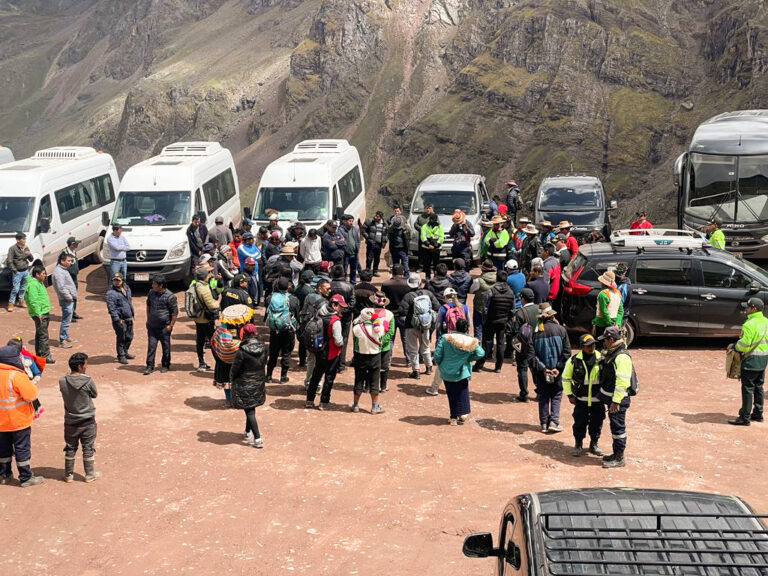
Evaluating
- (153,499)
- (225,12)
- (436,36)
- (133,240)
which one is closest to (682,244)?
(153,499)

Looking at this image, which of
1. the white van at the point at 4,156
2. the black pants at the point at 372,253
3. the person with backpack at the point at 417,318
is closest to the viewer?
the person with backpack at the point at 417,318

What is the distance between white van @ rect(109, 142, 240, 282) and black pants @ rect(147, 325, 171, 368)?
18.2 feet

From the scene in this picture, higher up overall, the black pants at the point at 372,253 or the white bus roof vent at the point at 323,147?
the white bus roof vent at the point at 323,147

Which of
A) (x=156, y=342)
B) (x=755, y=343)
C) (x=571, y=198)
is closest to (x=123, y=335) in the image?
(x=156, y=342)

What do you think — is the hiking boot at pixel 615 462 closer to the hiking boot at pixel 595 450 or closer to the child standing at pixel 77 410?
the hiking boot at pixel 595 450

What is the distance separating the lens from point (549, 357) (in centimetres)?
1241

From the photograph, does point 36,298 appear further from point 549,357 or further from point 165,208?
point 549,357

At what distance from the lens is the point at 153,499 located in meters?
10.7

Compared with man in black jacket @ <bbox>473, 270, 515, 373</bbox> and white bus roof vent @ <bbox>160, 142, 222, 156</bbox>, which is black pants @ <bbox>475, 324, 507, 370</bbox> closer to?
man in black jacket @ <bbox>473, 270, 515, 373</bbox>

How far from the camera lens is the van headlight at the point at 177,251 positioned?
2070 centimetres

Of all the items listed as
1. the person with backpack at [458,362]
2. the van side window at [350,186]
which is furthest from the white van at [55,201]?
the person with backpack at [458,362]

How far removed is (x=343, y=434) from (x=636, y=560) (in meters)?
7.83

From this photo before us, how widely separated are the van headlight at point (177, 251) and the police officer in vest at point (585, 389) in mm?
11570

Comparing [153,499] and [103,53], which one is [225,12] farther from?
[153,499]
